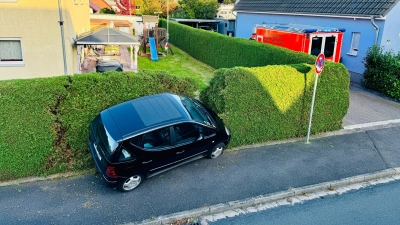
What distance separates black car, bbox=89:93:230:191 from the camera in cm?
627

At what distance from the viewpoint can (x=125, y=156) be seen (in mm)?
6262

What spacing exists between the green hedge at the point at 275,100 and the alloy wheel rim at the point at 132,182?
112 inches

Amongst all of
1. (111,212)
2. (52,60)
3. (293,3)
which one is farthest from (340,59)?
(111,212)

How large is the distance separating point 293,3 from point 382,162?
1664cm

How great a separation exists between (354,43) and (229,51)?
6.65 metres

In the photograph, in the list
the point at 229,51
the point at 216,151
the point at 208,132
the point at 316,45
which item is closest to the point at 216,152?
the point at 216,151

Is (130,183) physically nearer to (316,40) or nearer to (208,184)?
(208,184)

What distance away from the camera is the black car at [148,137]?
6266 mm

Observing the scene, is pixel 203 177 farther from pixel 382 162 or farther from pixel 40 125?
pixel 382 162

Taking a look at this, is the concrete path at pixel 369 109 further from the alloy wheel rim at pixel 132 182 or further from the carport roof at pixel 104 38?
the carport roof at pixel 104 38

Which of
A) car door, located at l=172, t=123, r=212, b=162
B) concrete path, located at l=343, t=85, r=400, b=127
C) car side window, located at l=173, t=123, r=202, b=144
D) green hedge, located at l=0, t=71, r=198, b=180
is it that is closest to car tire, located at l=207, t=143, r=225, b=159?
car door, located at l=172, t=123, r=212, b=162

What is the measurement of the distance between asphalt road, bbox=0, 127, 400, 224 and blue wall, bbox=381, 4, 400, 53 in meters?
8.47

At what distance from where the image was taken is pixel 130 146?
626 cm

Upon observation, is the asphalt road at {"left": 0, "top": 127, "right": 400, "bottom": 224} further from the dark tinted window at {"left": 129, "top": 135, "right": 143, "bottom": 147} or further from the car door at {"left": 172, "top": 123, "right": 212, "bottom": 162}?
the dark tinted window at {"left": 129, "top": 135, "right": 143, "bottom": 147}
